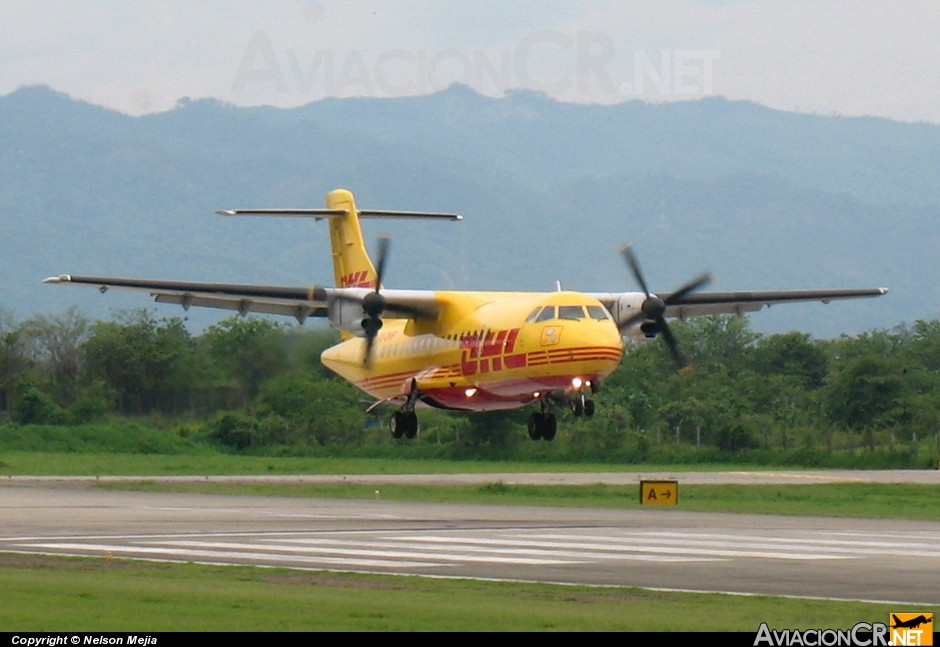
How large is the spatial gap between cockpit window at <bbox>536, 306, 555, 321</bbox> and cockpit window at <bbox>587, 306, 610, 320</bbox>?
2.85 ft

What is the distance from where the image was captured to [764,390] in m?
82.9

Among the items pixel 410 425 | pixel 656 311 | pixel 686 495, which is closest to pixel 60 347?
pixel 410 425

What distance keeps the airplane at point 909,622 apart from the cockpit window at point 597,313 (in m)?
22.5

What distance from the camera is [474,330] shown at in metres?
42.1

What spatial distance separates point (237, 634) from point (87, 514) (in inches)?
834

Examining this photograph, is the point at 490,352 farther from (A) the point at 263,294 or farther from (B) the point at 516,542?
(B) the point at 516,542

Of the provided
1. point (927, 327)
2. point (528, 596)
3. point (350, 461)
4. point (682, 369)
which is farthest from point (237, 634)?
point (927, 327)

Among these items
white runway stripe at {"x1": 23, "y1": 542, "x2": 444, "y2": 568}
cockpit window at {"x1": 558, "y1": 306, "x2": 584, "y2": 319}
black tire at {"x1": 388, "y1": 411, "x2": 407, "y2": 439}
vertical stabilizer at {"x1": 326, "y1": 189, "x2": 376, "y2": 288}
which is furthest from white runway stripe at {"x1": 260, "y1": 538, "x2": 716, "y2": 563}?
vertical stabilizer at {"x1": 326, "y1": 189, "x2": 376, "y2": 288}

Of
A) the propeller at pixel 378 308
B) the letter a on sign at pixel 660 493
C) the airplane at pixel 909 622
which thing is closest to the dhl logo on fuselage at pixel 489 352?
the propeller at pixel 378 308

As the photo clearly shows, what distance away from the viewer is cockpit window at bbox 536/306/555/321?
3881 cm

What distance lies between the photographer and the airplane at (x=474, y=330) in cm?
3844

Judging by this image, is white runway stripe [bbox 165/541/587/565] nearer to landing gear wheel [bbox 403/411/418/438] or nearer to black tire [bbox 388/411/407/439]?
landing gear wheel [bbox 403/411/418/438]

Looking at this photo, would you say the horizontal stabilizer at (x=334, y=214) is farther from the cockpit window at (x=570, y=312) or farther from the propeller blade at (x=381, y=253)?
the cockpit window at (x=570, y=312)

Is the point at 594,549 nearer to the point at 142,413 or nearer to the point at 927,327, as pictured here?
the point at 142,413
